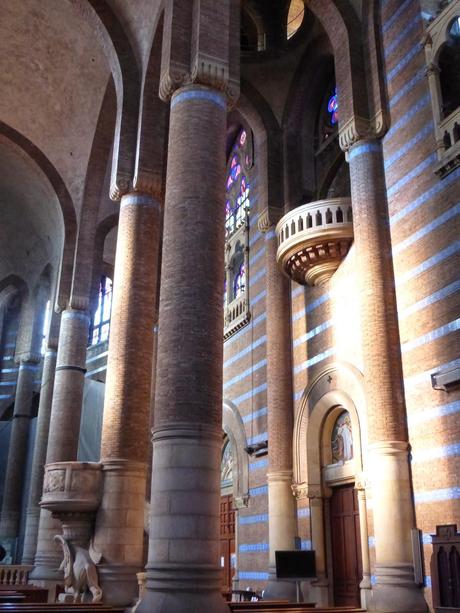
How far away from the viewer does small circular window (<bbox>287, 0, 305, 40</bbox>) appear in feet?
59.2

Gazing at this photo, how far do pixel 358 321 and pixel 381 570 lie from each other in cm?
465

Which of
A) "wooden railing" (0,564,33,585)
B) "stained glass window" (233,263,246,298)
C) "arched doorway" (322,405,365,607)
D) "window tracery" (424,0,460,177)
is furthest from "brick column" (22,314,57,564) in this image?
"window tracery" (424,0,460,177)

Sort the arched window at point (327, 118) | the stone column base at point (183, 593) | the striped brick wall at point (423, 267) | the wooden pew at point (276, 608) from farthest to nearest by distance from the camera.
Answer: the arched window at point (327, 118) < the striped brick wall at point (423, 267) < the wooden pew at point (276, 608) < the stone column base at point (183, 593)

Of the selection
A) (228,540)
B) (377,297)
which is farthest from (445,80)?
(228,540)

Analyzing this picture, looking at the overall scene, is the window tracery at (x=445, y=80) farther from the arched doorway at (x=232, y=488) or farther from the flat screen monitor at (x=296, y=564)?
the arched doorway at (x=232, y=488)

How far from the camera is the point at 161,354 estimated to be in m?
9.03

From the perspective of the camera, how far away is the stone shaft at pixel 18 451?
2467 centimetres

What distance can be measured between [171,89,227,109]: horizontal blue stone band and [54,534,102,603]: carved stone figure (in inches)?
311

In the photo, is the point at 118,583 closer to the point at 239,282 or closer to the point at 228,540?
the point at 228,540

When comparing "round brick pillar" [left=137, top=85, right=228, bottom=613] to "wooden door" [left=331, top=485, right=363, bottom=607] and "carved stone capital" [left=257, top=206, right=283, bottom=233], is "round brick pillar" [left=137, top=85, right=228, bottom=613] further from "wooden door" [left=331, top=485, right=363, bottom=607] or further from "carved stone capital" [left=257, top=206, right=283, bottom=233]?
"carved stone capital" [left=257, top=206, right=283, bottom=233]

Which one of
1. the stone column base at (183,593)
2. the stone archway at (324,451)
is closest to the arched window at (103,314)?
the stone archway at (324,451)

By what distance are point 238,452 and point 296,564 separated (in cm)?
546

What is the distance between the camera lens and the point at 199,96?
34.0 feet

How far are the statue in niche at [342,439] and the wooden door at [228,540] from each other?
4465 millimetres
